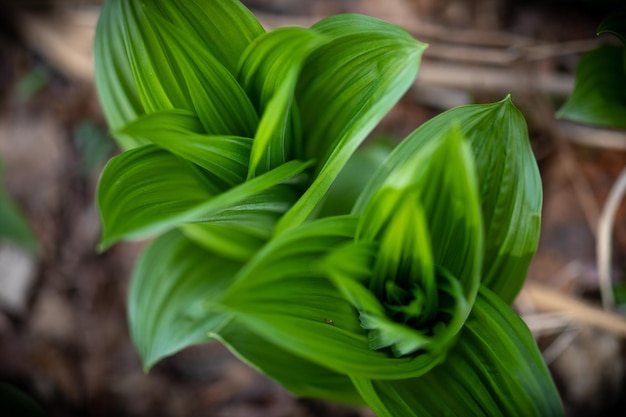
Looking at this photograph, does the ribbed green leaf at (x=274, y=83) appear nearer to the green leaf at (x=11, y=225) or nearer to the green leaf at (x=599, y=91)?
the green leaf at (x=599, y=91)

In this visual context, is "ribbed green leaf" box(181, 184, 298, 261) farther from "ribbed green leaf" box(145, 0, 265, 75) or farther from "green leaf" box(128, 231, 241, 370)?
"ribbed green leaf" box(145, 0, 265, 75)

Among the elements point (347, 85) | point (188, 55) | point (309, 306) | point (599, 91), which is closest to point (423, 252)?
point (309, 306)

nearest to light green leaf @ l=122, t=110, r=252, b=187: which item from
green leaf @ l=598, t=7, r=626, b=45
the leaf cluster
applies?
the leaf cluster

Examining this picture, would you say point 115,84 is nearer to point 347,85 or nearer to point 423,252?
point 347,85

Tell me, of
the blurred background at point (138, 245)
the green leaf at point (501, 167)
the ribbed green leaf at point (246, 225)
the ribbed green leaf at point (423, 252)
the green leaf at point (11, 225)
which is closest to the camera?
the ribbed green leaf at point (423, 252)

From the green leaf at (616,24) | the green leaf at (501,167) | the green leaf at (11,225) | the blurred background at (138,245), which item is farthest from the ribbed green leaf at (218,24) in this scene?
the green leaf at (11,225)

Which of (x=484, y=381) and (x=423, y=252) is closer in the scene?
(x=423, y=252)
